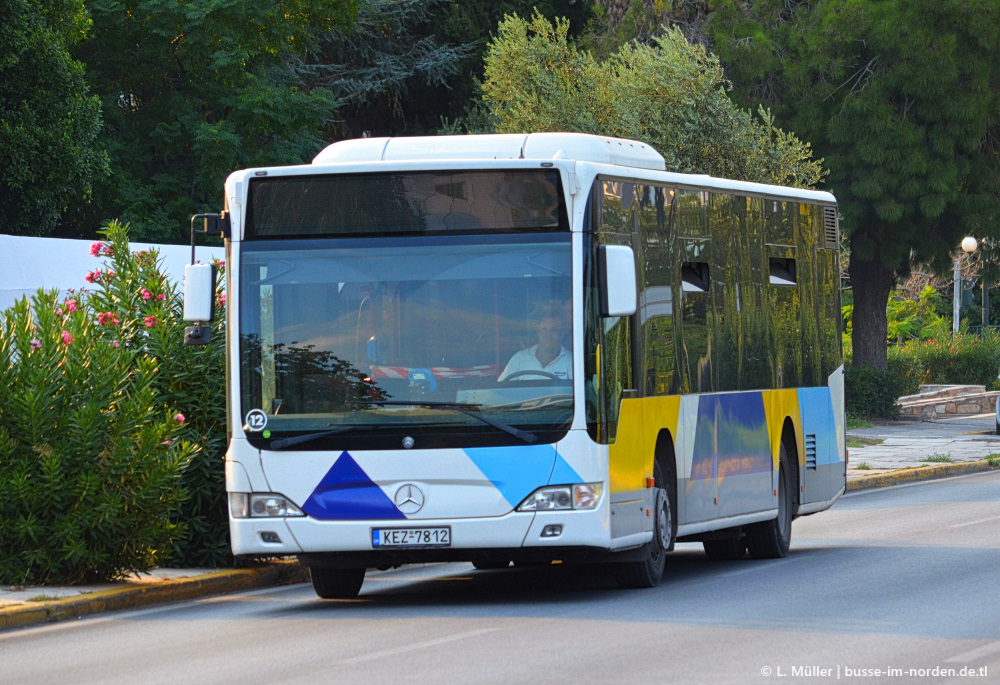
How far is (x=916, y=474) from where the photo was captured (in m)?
25.9

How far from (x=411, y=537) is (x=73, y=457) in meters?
2.87

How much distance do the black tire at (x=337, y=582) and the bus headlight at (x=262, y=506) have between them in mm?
1172

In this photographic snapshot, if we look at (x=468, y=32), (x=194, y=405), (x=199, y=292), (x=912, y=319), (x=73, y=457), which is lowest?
(x=73, y=457)

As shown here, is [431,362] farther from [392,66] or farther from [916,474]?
[392,66]

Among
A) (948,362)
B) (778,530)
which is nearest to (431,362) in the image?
(778,530)

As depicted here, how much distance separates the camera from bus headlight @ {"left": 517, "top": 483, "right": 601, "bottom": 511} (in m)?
10.9

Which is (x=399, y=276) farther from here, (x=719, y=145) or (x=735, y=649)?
(x=719, y=145)

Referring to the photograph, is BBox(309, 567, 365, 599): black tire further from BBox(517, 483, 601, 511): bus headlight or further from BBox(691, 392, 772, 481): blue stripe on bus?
BBox(691, 392, 772, 481): blue stripe on bus

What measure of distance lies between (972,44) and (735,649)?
89.3 ft

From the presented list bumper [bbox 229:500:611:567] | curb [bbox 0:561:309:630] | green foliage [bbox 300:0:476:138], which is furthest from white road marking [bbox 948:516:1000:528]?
green foliage [bbox 300:0:476:138]

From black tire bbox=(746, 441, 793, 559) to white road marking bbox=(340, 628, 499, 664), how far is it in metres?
5.29

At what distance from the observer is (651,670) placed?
8594mm

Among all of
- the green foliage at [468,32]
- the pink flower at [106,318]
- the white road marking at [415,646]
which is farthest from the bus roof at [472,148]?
the green foliage at [468,32]

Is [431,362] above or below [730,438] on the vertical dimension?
above
